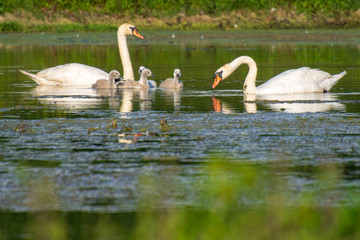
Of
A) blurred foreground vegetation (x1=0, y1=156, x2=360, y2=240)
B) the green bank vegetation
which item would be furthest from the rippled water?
the green bank vegetation

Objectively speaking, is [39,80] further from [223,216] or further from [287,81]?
[223,216]

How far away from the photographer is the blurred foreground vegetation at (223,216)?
18.0 feet

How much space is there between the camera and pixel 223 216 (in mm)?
5980

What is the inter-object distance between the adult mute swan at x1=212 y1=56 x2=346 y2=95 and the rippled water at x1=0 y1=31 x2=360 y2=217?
0.94 feet

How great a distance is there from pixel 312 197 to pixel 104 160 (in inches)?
98.6

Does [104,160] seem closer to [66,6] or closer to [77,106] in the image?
[77,106]

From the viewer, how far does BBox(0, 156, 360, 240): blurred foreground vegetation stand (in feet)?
18.0

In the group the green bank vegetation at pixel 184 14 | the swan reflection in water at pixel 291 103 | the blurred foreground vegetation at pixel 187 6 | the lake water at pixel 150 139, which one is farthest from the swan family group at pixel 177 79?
the blurred foreground vegetation at pixel 187 6

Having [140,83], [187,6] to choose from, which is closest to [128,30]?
[140,83]

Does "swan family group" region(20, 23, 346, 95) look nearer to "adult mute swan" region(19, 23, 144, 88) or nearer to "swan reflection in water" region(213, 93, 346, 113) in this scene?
"adult mute swan" region(19, 23, 144, 88)

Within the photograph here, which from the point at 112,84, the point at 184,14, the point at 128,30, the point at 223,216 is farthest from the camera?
the point at 184,14

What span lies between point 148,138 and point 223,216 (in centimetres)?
387

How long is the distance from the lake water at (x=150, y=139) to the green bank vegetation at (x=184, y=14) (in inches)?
1260

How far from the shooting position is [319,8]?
5297 cm
